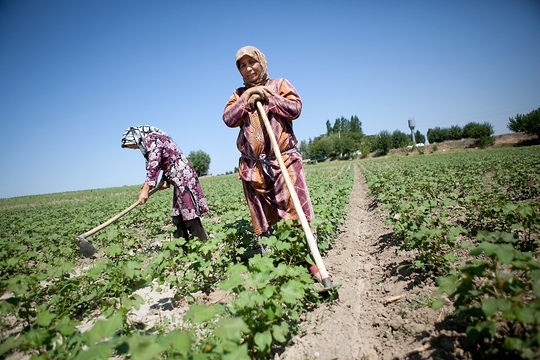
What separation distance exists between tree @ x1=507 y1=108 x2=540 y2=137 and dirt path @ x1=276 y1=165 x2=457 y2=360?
168 ft

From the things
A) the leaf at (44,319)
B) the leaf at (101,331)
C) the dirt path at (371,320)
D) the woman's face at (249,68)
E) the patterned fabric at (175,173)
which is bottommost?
the dirt path at (371,320)

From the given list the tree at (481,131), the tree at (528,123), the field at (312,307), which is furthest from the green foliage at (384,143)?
the field at (312,307)

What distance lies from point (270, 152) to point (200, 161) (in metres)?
78.5

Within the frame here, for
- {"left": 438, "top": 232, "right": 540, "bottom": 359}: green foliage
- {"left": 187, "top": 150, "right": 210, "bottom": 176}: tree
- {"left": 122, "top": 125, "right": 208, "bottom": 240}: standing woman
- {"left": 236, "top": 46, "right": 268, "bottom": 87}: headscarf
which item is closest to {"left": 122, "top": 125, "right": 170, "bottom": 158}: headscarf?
{"left": 122, "top": 125, "right": 208, "bottom": 240}: standing woman

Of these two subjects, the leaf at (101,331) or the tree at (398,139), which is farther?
the tree at (398,139)

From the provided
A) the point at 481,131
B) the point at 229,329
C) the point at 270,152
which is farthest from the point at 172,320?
the point at 481,131

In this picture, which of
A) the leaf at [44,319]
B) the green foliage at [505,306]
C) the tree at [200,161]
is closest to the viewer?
the green foliage at [505,306]

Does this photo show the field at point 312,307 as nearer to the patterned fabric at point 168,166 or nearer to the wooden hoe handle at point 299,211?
the wooden hoe handle at point 299,211

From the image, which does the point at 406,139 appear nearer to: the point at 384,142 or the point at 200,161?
the point at 384,142

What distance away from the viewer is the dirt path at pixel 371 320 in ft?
4.86

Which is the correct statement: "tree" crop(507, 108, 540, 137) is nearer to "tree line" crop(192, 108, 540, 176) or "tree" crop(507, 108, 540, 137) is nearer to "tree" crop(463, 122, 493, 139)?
"tree line" crop(192, 108, 540, 176)

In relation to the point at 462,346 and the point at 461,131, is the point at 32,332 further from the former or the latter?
the point at 461,131

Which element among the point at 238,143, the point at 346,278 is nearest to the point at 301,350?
the point at 346,278

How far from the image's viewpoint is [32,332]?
1.25 m
